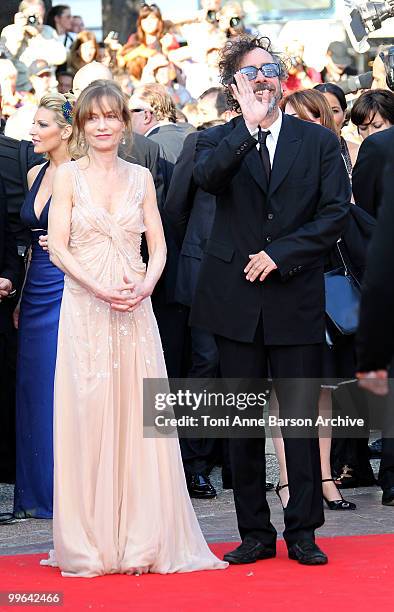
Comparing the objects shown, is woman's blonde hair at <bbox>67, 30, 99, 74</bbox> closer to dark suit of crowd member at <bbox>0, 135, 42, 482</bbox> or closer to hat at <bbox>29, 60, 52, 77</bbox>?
hat at <bbox>29, 60, 52, 77</bbox>

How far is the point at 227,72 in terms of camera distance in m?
5.77

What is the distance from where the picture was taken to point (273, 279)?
5574 mm

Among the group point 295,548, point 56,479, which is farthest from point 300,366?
point 56,479

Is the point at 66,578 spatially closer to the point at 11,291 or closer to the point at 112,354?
the point at 112,354

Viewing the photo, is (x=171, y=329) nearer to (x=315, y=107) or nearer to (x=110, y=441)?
(x=315, y=107)

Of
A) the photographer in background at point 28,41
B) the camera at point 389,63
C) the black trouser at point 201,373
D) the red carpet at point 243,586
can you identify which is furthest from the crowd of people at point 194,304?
the photographer in background at point 28,41

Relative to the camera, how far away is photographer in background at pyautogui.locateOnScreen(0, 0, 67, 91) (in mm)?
12078

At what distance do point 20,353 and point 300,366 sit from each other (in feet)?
7.02

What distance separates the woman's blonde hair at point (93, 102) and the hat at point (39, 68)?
6.12 m

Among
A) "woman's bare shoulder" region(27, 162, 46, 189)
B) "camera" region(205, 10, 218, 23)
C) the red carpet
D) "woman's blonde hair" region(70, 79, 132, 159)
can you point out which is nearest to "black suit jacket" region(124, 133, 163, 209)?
"woman's bare shoulder" region(27, 162, 46, 189)

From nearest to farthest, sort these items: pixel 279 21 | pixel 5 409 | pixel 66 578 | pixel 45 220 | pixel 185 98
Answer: pixel 66 578, pixel 45 220, pixel 5 409, pixel 185 98, pixel 279 21

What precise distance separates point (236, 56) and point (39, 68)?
21.0 feet

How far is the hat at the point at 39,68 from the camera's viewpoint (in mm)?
11797

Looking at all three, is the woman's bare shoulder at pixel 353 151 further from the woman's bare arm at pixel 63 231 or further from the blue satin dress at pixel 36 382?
the woman's bare arm at pixel 63 231
